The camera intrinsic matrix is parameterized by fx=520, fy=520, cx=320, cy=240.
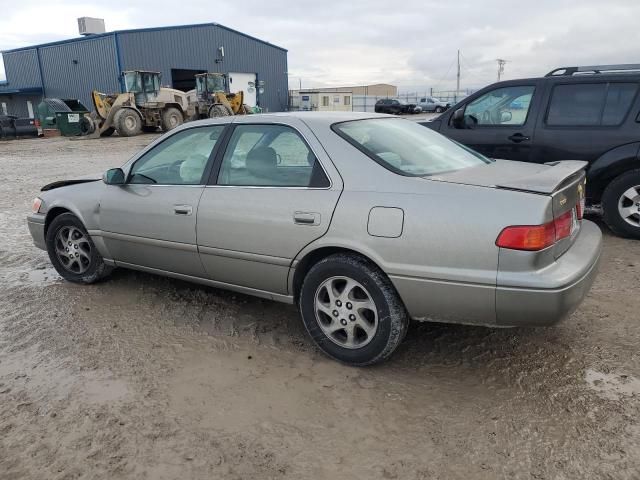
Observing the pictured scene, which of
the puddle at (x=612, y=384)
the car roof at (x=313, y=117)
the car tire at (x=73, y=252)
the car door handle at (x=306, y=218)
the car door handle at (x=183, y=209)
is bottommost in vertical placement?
the puddle at (x=612, y=384)

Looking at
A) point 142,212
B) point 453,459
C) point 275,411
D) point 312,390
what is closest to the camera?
point 453,459

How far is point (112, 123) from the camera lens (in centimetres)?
2362

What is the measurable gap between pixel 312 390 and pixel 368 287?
659mm

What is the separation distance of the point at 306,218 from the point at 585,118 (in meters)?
4.10

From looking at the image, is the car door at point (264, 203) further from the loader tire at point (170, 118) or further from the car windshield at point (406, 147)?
the loader tire at point (170, 118)

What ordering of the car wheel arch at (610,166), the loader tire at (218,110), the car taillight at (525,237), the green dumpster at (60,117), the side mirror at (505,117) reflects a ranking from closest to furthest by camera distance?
1. the car taillight at (525,237)
2. the car wheel arch at (610,166)
3. the side mirror at (505,117)
4. the loader tire at (218,110)
5. the green dumpster at (60,117)

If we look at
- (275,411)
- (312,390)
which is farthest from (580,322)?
(275,411)

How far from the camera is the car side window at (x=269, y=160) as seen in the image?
10.7 ft

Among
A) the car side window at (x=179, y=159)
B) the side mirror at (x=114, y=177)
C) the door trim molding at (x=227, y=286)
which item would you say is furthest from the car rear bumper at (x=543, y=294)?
the side mirror at (x=114, y=177)

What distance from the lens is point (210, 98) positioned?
2695 centimetres

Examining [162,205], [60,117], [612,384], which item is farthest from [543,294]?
[60,117]

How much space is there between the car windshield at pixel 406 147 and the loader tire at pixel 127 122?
71.6 feet

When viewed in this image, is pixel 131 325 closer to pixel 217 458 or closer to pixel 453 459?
pixel 217 458

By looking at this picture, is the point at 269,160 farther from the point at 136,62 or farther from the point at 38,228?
the point at 136,62
